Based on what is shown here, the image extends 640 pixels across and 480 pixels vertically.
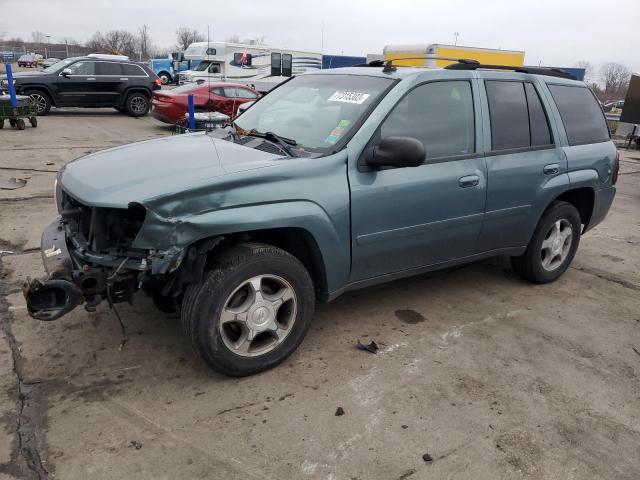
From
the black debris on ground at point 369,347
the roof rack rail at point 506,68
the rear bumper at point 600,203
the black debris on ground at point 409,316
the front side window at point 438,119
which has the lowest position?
the black debris on ground at point 409,316

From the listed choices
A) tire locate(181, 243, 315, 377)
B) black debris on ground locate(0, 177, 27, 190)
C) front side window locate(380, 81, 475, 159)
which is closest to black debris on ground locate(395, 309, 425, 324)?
tire locate(181, 243, 315, 377)

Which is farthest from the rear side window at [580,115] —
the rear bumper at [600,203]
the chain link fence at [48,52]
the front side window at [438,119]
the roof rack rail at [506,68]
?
the chain link fence at [48,52]

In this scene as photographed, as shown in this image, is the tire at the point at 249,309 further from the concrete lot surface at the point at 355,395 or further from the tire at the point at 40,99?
the tire at the point at 40,99

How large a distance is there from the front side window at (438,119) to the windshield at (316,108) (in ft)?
0.63

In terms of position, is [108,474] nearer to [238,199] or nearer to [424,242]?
[238,199]

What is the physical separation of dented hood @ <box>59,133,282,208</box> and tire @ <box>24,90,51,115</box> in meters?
13.8

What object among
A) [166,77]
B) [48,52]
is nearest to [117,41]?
[48,52]

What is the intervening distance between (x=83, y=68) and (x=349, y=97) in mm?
14665

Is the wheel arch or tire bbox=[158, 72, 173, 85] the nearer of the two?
the wheel arch

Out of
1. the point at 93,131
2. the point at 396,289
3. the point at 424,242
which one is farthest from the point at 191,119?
the point at 424,242

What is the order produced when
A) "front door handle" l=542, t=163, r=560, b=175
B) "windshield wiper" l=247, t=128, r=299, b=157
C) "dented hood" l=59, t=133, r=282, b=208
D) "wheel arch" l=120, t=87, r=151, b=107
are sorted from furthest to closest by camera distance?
1. "wheel arch" l=120, t=87, r=151, b=107
2. "front door handle" l=542, t=163, r=560, b=175
3. "windshield wiper" l=247, t=128, r=299, b=157
4. "dented hood" l=59, t=133, r=282, b=208

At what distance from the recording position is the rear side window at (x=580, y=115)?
4.46 meters

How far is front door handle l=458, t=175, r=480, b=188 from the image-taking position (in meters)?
3.67

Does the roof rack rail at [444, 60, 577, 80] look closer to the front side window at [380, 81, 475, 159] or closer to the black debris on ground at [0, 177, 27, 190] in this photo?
the front side window at [380, 81, 475, 159]
